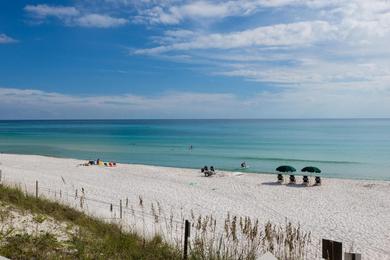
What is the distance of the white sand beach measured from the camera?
1349cm

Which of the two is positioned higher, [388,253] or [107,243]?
[107,243]

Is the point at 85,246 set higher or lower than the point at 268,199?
higher

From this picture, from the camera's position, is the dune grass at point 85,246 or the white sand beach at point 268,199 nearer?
the dune grass at point 85,246

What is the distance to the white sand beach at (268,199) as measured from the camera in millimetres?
13491

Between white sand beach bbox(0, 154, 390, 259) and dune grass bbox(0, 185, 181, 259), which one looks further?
white sand beach bbox(0, 154, 390, 259)

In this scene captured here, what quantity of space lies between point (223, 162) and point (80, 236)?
118 ft

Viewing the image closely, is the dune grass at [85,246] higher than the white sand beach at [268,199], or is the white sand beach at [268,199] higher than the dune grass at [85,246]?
the dune grass at [85,246]

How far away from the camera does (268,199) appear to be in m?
19.7

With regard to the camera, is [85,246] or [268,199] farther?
[268,199]

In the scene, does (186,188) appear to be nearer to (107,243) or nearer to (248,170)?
(248,170)

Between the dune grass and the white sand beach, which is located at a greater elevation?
the dune grass

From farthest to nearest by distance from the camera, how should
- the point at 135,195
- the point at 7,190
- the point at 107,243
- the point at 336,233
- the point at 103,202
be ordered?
the point at 135,195
the point at 103,202
the point at 336,233
the point at 7,190
the point at 107,243

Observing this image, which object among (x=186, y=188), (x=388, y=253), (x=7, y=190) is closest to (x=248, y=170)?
(x=186, y=188)

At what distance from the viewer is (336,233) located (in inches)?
524
